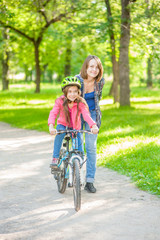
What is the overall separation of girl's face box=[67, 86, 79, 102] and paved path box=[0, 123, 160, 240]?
136cm

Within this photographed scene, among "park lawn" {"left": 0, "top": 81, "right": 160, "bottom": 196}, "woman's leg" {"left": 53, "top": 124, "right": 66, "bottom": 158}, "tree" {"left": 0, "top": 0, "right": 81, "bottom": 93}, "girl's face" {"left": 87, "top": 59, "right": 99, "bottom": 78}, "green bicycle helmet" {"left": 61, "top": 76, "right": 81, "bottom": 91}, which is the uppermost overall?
"tree" {"left": 0, "top": 0, "right": 81, "bottom": 93}

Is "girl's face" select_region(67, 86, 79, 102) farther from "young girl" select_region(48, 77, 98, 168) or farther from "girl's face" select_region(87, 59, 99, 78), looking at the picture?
"girl's face" select_region(87, 59, 99, 78)

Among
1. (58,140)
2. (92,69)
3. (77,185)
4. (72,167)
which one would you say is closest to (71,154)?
(72,167)

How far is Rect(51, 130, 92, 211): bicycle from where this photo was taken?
435 cm

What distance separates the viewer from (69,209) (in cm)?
446

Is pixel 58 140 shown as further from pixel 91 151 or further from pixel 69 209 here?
pixel 69 209

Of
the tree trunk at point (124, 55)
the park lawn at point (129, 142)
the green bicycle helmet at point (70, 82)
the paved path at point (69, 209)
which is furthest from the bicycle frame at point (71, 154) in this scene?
the tree trunk at point (124, 55)

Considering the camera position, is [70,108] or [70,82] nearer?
[70,82]

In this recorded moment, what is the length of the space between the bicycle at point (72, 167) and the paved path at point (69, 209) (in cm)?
19

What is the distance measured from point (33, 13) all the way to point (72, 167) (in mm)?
18367

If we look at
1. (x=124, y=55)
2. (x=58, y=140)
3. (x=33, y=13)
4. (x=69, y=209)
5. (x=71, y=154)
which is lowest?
(x=69, y=209)

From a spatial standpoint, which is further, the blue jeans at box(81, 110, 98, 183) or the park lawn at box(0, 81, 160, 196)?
the park lawn at box(0, 81, 160, 196)

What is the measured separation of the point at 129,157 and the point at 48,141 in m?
2.92

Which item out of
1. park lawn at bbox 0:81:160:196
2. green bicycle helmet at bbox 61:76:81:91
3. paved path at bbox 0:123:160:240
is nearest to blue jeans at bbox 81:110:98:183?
paved path at bbox 0:123:160:240
